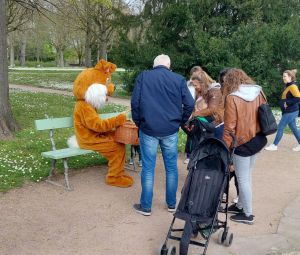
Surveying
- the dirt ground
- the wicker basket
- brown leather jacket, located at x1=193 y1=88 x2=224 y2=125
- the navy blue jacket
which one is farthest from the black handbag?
the wicker basket

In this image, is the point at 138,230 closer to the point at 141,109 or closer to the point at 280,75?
the point at 141,109

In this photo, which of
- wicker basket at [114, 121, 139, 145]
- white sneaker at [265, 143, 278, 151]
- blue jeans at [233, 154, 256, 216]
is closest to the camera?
blue jeans at [233, 154, 256, 216]

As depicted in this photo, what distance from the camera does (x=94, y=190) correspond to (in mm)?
6672

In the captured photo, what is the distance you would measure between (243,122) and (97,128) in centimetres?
249

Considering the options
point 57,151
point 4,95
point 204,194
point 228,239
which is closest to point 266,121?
point 204,194

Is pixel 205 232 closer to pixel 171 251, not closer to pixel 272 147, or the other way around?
pixel 171 251

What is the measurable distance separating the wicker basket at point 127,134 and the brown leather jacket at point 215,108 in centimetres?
97

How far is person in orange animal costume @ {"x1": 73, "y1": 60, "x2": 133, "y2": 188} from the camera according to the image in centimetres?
679

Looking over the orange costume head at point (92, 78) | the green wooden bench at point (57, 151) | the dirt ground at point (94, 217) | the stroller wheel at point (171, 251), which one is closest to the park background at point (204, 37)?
the green wooden bench at point (57, 151)

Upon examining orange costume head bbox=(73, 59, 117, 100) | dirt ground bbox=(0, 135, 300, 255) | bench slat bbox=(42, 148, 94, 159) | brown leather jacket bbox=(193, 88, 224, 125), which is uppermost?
orange costume head bbox=(73, 59, 117, 100)

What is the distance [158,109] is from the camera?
5414 mm

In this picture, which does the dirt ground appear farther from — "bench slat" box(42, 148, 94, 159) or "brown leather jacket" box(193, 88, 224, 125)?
"brown leather jacket" box(193, 88, 224, 125)

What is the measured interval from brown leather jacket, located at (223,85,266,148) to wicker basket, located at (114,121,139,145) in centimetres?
190

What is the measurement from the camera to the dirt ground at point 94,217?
4805 millimetres
